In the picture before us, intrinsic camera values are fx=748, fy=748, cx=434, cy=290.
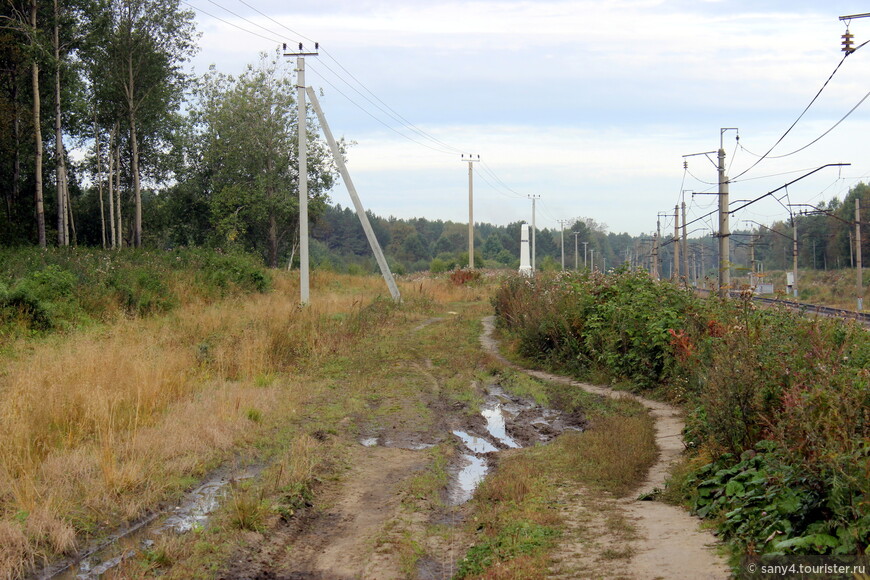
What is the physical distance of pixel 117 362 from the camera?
10828 mm

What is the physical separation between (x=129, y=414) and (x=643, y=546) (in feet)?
21.0

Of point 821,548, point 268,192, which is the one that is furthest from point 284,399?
point 268,192

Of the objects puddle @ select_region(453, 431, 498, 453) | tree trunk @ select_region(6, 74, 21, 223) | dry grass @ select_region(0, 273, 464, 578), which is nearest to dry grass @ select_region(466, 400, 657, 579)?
puddle @ select_region(453, 431, 498, 453)

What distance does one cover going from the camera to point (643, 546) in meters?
5.64

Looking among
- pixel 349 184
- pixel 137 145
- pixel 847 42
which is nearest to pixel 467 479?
pixel 847 42

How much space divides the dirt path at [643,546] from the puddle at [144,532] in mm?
3113

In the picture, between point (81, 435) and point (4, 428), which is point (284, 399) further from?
point (4, 428)

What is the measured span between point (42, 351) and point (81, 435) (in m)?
4.45

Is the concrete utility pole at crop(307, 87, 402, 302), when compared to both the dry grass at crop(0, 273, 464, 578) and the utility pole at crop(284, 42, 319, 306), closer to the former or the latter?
the utility pole at crop(284, 42, 319, 306)

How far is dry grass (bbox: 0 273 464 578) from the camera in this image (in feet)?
20.3

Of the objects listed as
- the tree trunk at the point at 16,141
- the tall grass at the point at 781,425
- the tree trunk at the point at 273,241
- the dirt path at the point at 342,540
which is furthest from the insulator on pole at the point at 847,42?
the tree trunk at the point at 273,241

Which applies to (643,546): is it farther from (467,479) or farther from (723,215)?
(723,215)

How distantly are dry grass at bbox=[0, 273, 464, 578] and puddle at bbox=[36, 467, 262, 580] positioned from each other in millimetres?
158

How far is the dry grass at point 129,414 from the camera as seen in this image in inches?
244
